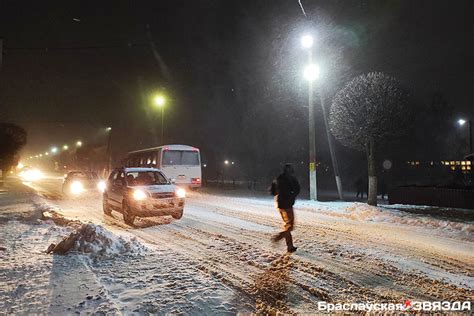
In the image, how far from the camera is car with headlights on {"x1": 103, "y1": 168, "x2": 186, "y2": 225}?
10.7 meters

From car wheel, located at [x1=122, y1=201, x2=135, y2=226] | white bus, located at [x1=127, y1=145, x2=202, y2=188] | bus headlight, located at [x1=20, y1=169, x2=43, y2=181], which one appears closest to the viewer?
car wheel, located at [x1=122, y1=201, x2=135, y2=226]

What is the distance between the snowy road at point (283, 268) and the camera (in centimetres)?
480

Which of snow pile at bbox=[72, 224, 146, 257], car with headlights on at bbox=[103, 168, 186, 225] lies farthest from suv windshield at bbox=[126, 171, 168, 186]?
snow pile at bbox=[72, 224, 146, 257]

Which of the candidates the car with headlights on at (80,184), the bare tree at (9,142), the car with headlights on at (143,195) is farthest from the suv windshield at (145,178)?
the bare tree at (9,142)

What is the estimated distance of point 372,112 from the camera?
1473 cm

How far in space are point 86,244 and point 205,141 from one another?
1995 inches

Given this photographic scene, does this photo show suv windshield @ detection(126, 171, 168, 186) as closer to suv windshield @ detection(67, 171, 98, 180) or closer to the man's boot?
the man's boot

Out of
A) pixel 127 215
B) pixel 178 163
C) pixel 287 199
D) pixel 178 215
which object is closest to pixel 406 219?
pixel 287 199

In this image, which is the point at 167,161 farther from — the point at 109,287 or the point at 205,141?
the point at 205,141

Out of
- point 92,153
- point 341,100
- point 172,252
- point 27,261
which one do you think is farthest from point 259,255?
point 92,153

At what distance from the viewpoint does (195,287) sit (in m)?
5.18

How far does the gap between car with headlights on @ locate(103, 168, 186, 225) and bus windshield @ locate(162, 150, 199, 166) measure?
394 inches

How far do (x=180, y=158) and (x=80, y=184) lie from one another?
6881 millimetres

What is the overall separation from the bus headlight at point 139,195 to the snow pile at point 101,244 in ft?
10.6
